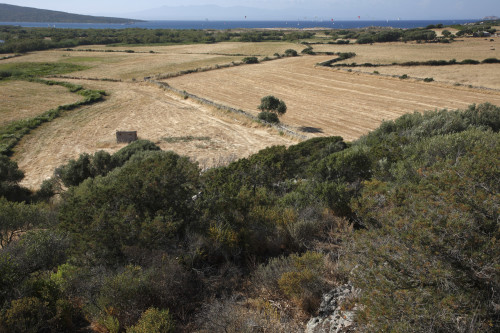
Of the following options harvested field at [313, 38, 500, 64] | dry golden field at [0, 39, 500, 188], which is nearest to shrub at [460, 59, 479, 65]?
dry golden field at [0, 39, 500, 188]

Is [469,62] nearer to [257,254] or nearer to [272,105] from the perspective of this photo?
[272,105]

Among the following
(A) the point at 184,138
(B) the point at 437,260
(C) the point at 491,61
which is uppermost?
(C) the point at 491,61

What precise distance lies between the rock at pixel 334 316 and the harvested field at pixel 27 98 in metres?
31.3

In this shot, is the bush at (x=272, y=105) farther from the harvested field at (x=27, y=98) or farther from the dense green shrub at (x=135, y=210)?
the harvested field at (x=27, y=98)

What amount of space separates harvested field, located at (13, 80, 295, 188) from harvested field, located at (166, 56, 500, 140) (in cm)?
398

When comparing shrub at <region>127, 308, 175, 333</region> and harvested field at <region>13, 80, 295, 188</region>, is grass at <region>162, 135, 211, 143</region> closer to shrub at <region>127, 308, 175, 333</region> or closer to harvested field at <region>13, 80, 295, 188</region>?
harvested field at <region>13, 80, 295, 188</region>

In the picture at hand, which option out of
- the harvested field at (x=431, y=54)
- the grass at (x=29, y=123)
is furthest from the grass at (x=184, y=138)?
the harvested field at (x=431, y=54)

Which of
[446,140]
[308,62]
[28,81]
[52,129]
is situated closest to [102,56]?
[28,81]

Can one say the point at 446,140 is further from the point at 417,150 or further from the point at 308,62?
the point at 308,62

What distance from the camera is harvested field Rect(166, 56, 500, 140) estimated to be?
88.3ft

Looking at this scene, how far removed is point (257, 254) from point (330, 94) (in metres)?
30.8

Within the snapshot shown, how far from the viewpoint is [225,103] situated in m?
32.9

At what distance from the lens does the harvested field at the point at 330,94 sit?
2691 centimetres

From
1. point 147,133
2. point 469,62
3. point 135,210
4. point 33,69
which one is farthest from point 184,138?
point 33,69
